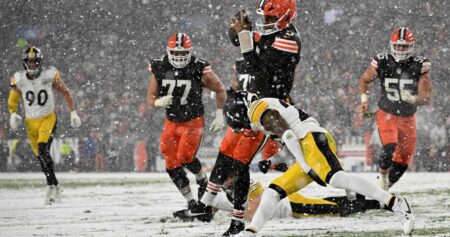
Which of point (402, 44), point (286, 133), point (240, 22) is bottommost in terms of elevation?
point (402, 44)

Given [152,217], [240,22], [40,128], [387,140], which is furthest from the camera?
[40,128]

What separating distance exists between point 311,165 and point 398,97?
5.20m

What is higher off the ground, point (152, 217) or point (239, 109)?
point (239, 109)

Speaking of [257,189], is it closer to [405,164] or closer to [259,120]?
[259,120]

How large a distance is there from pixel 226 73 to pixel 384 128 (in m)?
12.4

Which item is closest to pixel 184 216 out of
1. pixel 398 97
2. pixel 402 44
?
pixel 398 97

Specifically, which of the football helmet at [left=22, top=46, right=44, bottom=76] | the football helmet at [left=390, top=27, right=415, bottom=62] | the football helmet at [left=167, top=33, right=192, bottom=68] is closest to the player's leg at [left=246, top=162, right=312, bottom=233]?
the football helmet at [left=167, top=33, right=192, bottom=68]

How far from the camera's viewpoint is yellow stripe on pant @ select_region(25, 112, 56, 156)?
11906mm

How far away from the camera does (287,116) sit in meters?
6.33

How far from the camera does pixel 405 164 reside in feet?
35.8

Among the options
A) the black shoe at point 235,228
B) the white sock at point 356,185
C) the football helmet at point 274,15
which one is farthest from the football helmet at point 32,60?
the white sock at point 356,185

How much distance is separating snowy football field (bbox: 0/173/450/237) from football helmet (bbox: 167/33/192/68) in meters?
1.65

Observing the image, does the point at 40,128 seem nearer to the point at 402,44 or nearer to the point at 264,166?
the point at 402,44

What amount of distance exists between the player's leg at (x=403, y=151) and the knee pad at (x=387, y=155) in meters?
0.07
